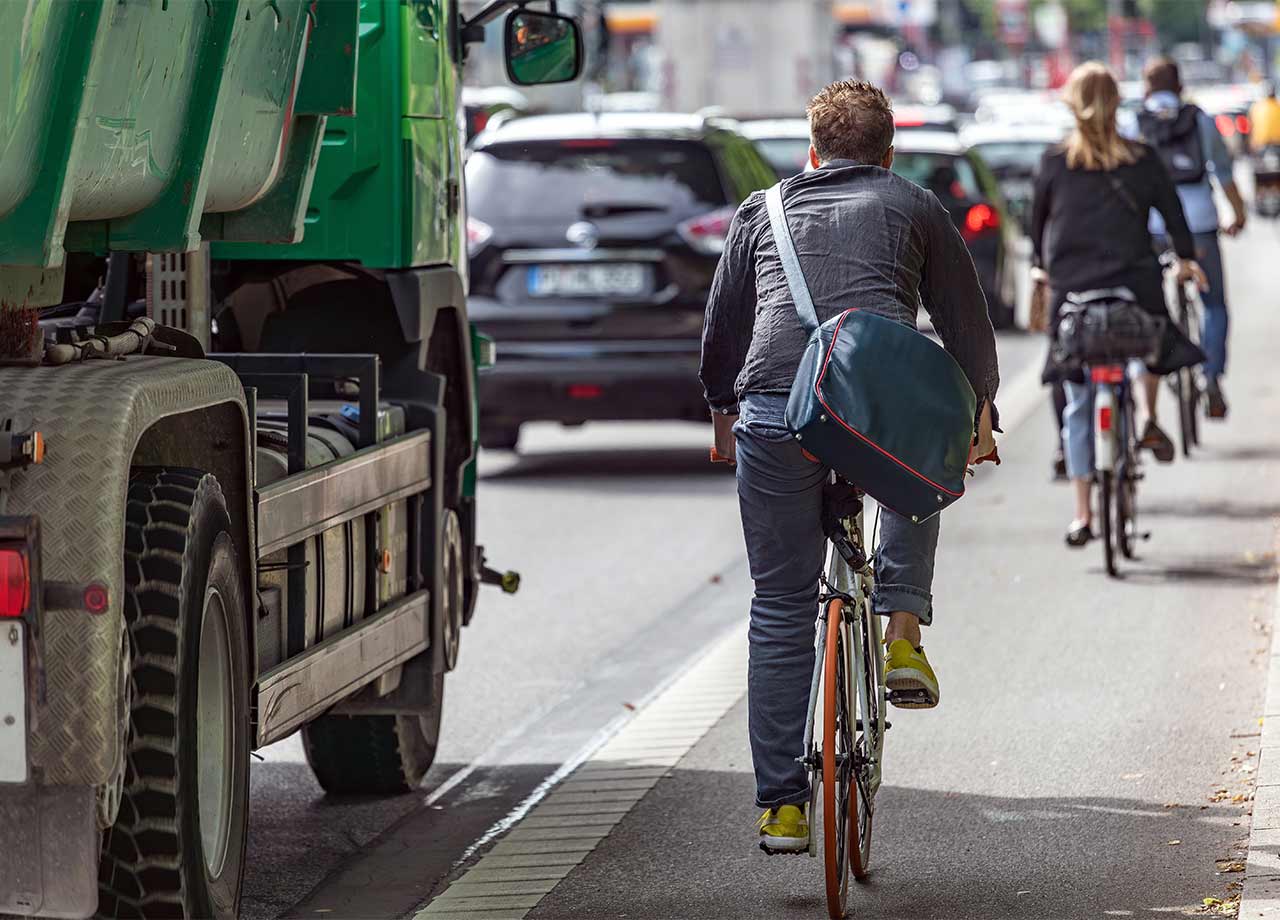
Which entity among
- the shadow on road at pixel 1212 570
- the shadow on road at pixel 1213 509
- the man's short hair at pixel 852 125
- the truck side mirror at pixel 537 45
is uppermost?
the truck side mirror at pixel 537 45

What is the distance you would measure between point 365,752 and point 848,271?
85.9 inches

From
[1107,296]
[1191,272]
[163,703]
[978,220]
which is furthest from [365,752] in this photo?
[978,220]

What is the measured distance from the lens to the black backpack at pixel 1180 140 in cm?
1343

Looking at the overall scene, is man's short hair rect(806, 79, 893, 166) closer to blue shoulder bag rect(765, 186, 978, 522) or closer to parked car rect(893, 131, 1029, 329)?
blue shoulder bag rect(765, 186, 978, 522)

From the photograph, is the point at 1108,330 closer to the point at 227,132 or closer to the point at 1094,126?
the point at 1094,126

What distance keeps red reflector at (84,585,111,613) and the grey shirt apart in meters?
1.76

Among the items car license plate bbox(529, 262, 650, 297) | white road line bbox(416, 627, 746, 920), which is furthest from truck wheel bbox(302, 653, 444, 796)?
car license plate bbox(529, 262, 650, 297)

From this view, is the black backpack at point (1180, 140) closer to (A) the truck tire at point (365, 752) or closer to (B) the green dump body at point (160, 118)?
(A) the truck tire at point (365, 752)

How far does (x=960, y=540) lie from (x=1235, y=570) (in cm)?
147

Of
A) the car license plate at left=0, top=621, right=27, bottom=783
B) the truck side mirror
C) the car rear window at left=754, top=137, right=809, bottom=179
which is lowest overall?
the car rear window at left=754, top=137, right=809, bottom=179

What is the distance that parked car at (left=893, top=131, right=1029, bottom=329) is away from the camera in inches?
870

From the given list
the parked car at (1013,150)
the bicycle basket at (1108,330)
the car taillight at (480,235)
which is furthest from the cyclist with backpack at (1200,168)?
the parked car at (1013,150)

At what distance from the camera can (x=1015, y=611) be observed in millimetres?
9703

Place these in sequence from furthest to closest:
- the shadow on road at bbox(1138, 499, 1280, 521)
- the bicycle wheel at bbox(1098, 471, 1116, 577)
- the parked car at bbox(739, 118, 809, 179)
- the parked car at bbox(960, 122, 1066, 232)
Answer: the parked car at bbox(960, 122, 1066, 232)
the parked car at bbox(739, 118, 809, 179)
the shadow on road at bbox(1138, 499, 1280, 521)
the bicycle wheel at bbox(1098, 471, 1116, 577)
